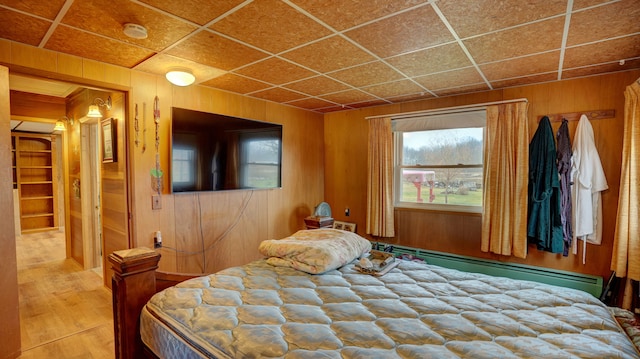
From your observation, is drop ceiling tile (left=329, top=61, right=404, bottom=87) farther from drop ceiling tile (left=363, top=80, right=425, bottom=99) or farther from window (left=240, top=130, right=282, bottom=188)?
window (left=240, top=130, right=282, bottom=188)

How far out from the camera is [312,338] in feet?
3.90

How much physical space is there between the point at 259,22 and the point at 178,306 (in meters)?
1.60

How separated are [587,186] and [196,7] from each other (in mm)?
3310

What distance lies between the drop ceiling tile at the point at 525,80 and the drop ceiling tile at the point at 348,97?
4.18ft

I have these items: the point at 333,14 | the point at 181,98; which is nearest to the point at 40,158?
the point at 181,98

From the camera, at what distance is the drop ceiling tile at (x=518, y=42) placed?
1.72 meters

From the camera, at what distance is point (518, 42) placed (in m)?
1.93

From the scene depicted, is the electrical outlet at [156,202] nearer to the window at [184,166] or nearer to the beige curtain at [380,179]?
the window at [184,166]

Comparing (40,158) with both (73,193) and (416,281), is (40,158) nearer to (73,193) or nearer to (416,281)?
(73,193)

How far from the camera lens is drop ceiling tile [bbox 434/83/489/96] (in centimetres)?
294

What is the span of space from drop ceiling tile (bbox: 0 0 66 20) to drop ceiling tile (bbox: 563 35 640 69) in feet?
10.3

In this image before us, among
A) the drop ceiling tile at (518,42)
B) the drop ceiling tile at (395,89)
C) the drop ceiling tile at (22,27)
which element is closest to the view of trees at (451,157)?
the drop ceiling tile at (395,89)

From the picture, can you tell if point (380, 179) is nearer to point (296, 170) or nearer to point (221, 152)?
point (296, 170)

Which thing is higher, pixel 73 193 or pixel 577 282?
pixel 73 193
